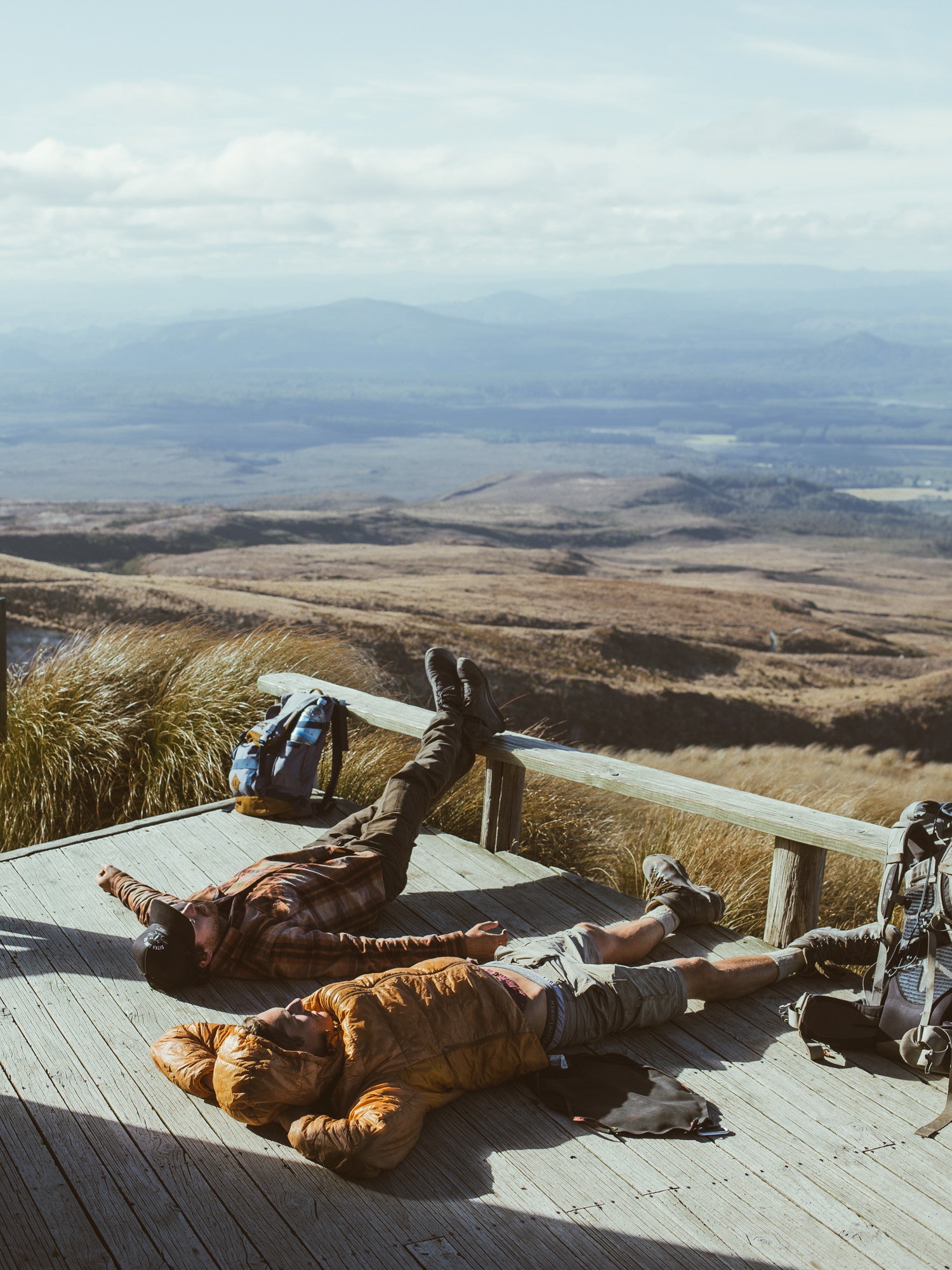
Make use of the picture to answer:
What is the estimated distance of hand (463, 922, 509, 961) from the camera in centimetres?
381

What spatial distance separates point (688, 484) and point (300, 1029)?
15324 centimetres

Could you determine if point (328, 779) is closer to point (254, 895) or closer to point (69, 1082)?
point (254, 895)

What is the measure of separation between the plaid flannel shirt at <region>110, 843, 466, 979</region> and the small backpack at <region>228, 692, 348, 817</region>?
1.20m

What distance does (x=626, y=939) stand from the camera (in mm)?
Result: 3930

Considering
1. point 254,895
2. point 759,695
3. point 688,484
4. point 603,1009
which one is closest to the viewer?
point 603,1009

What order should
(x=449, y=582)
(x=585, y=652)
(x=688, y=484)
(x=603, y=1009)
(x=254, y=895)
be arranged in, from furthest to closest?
(x=688, y=484)
(x=449, y=582)
(x=585, y=652)
(x=254, y=895)
(x=603, y=1009)

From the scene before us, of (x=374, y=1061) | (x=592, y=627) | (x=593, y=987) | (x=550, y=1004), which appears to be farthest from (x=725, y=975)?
(x=592, y=627)

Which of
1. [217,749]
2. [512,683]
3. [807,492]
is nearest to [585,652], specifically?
[512,683]

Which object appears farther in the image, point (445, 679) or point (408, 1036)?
point (445, 679)

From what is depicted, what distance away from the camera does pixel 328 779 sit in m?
5.82

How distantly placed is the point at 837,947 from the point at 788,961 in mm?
190

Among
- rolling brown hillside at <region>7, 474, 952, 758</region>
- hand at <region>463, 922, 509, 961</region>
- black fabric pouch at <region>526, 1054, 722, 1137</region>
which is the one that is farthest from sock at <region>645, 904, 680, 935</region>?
rolling brown hillside at <region>7, 474, 952, 758</region>

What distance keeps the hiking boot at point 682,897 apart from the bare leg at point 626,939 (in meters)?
0.17

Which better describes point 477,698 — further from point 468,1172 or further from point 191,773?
point 468,1172
